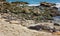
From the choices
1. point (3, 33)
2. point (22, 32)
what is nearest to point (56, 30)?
point (22, 32)

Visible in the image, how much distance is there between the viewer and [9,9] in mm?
21531

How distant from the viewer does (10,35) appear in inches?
501

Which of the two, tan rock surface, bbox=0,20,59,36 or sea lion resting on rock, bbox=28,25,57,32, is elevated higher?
tan rock surface, bbox=0,20,59,36

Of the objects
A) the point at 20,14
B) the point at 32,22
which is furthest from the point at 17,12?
the point at 32,22

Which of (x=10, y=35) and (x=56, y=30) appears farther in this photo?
(x=56, y=30)

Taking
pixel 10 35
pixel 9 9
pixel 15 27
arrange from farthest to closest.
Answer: pixel 9 9 < pixel 15 27 < pixel 10 35

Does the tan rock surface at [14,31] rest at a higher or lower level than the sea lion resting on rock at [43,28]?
higher

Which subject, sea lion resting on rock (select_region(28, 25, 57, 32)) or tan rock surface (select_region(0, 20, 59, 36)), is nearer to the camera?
tan rock surface (select_region(0, 20, 59, 36))

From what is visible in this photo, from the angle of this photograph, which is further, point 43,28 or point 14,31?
point 43,28

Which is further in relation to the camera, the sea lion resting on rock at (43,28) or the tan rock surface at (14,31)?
the sea lion resting on rock at (43,28)

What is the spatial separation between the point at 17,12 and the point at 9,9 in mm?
1179

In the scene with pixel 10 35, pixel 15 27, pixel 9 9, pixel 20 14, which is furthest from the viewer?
pixel 9 9

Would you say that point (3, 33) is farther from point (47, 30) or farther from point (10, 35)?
point (47, 30)

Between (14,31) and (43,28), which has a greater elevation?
(14,31)
